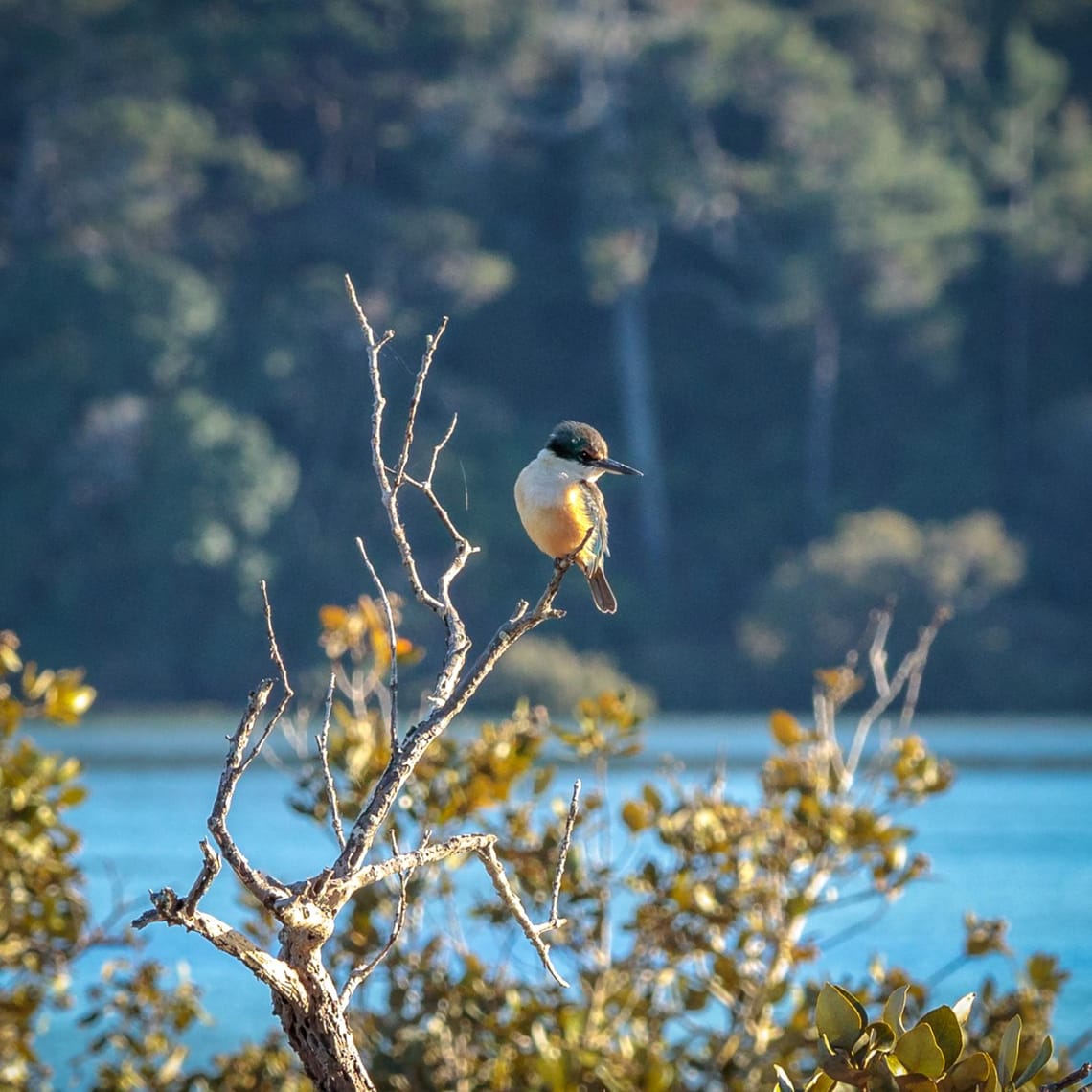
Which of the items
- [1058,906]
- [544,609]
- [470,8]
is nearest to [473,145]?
[470,8]

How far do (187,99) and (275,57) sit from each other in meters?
1.66

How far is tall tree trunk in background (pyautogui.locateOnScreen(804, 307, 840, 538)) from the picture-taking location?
33531 mm

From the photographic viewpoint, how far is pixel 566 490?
3.33 meters

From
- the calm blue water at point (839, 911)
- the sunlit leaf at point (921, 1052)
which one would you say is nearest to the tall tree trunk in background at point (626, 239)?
the calm blue water at point (839, 911)

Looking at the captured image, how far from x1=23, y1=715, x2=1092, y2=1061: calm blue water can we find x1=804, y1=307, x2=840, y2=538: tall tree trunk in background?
24.0 feet

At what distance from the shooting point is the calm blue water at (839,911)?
351 inches

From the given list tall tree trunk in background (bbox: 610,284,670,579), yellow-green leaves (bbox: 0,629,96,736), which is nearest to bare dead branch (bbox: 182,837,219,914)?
yellow-green leaves (bbox: 0,629,96,736)

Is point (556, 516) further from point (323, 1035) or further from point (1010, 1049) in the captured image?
point (1010, 1049)

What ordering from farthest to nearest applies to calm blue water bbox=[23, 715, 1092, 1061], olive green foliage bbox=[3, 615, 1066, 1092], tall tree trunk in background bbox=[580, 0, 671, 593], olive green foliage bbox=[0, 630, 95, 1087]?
tall tree trunk in background bbox=[580, 0, 671, 593]
calm blue water bbox=[23, 715, 1092, 1061]
olive green foliage bbox=[3, 615, 1066, 1092]
olive green foliage bbox=[0, 630, 95, 1087]

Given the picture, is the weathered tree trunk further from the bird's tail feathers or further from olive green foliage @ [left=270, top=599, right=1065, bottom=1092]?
olive green foliage @ [left=270, top=599, right=1065, bottom=1092]

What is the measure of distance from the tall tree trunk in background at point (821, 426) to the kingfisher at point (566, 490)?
30110 mm

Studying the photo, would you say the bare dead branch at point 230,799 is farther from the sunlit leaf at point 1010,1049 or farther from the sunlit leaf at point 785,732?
the sunlit leaf at point 785,732

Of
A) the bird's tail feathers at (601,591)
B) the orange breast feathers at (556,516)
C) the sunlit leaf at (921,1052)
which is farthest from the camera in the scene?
the bird's tail feathers at (601,591)

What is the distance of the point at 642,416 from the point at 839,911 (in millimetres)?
23287
